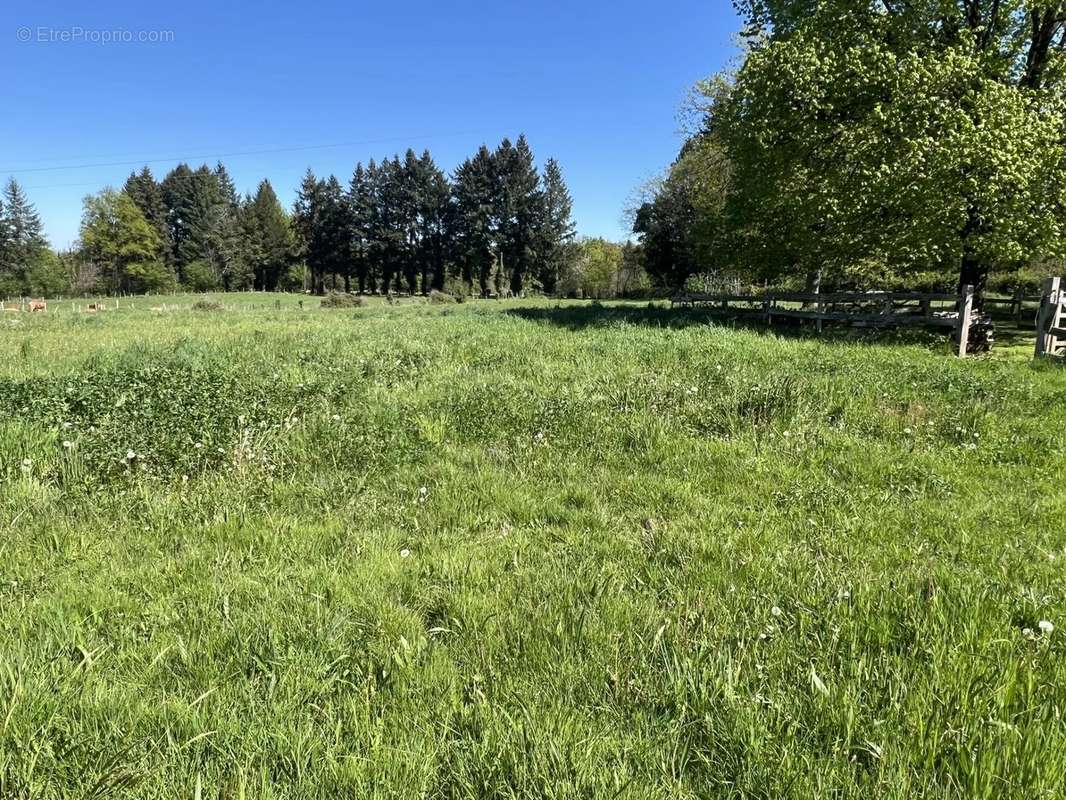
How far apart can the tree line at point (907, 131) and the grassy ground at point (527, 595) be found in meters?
9.21

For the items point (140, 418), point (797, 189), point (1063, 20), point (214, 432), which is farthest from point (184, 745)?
point (1063, 20)

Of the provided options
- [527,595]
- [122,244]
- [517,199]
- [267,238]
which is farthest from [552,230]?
[527,595]

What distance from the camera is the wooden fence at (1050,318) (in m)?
12.1

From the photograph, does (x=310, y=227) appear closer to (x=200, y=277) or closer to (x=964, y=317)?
(x=200, y=277)

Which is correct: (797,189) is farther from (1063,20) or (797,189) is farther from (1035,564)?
(1035,564)

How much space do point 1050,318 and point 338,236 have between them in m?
80.8

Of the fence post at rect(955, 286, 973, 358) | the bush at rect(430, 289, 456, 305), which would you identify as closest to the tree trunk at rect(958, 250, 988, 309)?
the fence post at rect(955, 286, 973, 358)

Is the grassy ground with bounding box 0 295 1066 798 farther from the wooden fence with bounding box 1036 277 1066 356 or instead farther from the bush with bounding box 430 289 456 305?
the bush with bounding box 430 289 456 305

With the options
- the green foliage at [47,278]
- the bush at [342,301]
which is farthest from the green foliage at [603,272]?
the green foliage at [47,278]

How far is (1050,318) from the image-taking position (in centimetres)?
1227

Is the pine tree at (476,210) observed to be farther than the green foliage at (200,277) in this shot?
No

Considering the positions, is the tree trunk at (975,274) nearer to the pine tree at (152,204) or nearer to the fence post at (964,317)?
the fence post at (964,317)

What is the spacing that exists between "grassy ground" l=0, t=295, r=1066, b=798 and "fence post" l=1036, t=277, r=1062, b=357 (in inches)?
262

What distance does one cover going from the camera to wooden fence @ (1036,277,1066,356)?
1211cm
